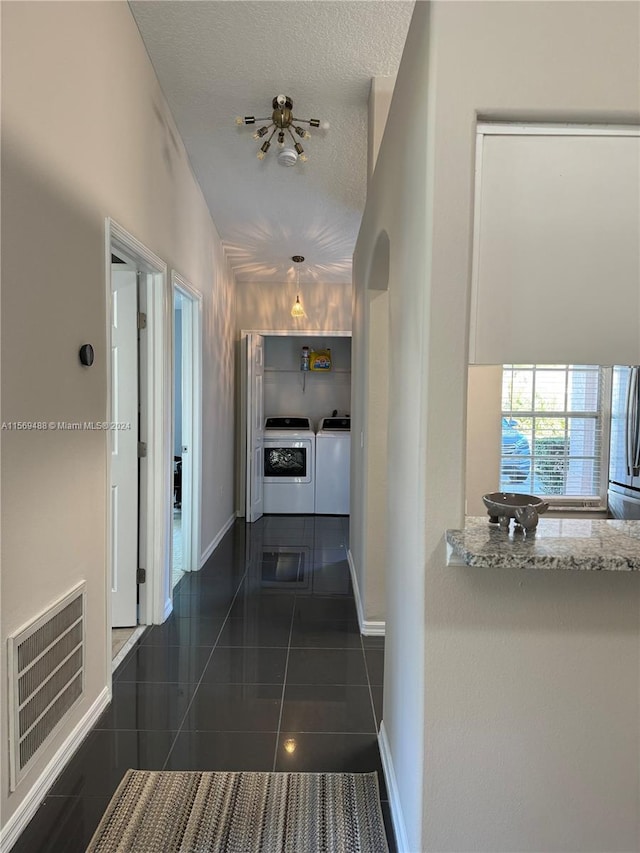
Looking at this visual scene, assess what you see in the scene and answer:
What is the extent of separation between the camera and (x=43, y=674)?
1.72m

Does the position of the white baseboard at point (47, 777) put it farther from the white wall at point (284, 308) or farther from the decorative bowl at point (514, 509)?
the white wall at point (284, 308)

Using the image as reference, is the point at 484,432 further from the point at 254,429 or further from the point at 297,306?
the point at 254,429

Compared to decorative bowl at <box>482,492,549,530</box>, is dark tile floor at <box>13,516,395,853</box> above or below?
below

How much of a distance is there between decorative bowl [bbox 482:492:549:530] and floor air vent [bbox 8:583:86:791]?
142cm

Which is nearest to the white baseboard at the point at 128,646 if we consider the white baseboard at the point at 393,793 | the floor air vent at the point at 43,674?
the floor air vent at the point at 43,674

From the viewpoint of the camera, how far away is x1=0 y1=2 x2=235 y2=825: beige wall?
1528 mm

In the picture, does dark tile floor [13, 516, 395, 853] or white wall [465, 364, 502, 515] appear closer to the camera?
dark tile floor [13, 516, 395, 853]

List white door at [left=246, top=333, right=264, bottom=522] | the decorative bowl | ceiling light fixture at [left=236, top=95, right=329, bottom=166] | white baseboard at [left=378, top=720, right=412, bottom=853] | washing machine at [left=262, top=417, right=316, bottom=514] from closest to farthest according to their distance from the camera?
1. the decorative bowl
2. white baseboard at [left=378, top=720, right=412, bottom=853]
3. ceiling light fixture at [left=236, top=95, right=329, bottom=166]
4. white door at [left=246, top=333, right=264, bottom=522]
5. washing machine at [left=262, top=417, right=316, bottom=514]

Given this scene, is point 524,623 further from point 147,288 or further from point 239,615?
point 147,288

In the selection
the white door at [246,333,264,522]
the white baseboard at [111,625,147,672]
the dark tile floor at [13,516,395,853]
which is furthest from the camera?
the white door at [246,333,264,522]

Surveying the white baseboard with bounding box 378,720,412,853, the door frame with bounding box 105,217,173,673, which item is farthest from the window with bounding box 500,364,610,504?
the door frame with bounding box 105,217,173,673

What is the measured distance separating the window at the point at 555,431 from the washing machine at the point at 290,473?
410 cm

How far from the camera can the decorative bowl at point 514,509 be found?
4.36 feet

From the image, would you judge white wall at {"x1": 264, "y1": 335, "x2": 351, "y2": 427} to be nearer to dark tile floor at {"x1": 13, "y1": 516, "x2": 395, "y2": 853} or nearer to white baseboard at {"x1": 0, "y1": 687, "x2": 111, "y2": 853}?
dark tile floor at {"x1": 13, "y1": 516, "x2": 395, "y2": 853}
